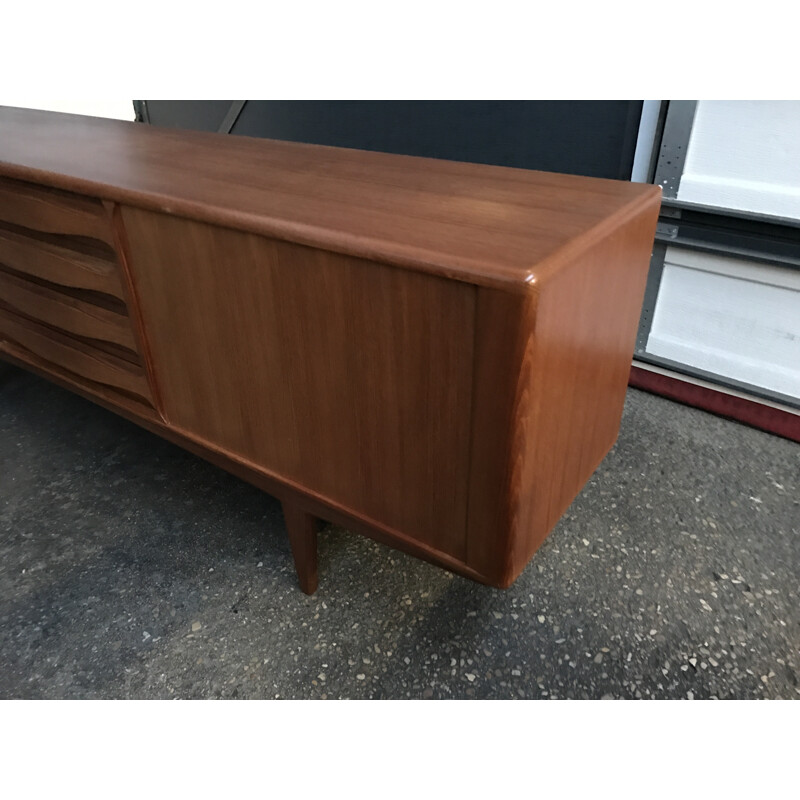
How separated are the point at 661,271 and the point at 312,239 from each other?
125 centimetres

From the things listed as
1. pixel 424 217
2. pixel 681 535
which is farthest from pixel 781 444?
pixel 424 217

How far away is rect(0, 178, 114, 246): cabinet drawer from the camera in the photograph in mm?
1158

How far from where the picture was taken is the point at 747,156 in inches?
61.8

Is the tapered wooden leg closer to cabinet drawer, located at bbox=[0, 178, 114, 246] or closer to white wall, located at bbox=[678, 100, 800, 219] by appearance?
cabinet drawer, located at bbox=[0, 178, 114, 246]

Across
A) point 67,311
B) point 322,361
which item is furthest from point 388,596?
point 67,311

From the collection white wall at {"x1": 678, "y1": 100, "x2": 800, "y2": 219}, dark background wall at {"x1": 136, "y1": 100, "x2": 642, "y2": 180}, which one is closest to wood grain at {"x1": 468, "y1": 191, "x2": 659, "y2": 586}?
white wall at {"x1": 678, "y1": 100, "x2": 800, "y2": 219}

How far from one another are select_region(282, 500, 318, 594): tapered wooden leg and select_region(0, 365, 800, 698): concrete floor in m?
0.04

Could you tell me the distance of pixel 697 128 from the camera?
1621 millimetres

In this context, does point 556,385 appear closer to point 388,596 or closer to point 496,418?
point 496,418

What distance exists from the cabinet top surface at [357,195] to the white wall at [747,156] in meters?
0.68

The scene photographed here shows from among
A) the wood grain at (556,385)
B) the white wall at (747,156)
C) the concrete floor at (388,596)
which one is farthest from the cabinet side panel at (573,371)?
the white wall at (747,156)

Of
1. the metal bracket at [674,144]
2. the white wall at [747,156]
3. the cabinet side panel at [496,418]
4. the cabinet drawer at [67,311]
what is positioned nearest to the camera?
the cabinet side panel at [496,418]

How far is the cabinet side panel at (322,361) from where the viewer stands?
2.82 feet

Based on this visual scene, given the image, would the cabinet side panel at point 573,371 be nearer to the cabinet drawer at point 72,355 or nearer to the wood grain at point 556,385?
the wood grain at point 556,385
